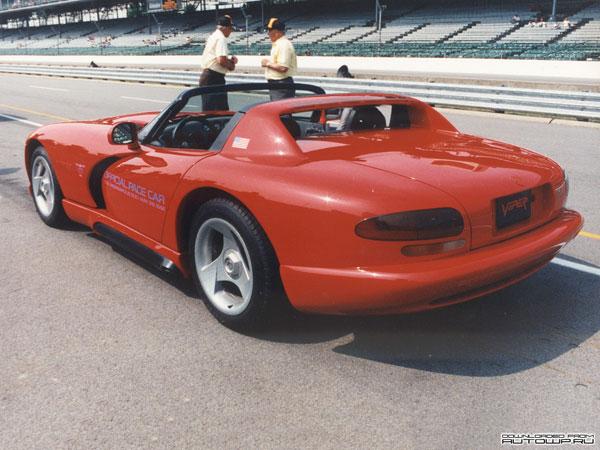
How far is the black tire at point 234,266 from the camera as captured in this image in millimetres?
2816

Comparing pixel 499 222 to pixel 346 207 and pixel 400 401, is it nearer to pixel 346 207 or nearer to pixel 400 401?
pixel 346 207

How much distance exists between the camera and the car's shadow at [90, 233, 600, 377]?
2783 mm

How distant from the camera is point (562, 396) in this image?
248 centimetres

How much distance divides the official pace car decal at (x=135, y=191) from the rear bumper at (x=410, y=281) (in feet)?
3.43

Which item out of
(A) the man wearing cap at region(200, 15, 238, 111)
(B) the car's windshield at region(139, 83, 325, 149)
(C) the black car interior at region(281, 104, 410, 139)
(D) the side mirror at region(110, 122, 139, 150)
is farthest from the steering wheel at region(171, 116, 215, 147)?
(A) the man wearing cap at region(200, 15, 238, 111)

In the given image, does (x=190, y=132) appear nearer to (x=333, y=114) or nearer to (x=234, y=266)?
(x=333, y=114)

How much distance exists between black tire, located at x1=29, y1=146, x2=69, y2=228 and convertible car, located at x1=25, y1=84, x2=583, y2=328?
0.70 metres

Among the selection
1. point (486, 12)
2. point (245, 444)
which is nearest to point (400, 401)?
point (245, 444)

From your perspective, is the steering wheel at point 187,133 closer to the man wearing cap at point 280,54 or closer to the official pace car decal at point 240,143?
the official pace car decal at point 240,143

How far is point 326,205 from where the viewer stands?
8.43 ft

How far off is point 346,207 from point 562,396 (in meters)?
1.19

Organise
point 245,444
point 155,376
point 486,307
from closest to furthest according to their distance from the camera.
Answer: point 245,444
point 155,376
point 486,307

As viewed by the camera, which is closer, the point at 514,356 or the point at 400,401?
the point at 400,401

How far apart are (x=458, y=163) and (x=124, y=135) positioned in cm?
208
